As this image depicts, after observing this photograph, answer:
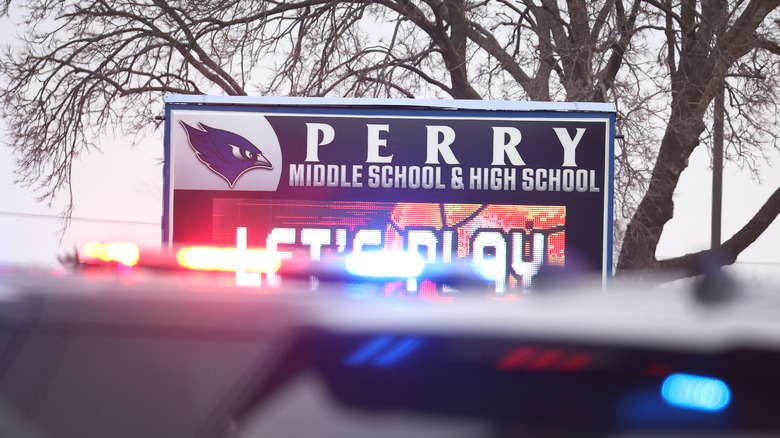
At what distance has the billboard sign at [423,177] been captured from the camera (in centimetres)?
725

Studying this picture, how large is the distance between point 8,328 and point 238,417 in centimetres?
59

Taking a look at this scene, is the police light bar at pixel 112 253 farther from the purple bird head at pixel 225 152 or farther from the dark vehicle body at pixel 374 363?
the purple bird head at pixel 225 152

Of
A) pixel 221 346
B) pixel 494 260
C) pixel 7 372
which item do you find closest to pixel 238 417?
pixel 221 346

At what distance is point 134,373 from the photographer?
1.87 m

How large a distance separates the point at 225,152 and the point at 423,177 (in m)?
1.66

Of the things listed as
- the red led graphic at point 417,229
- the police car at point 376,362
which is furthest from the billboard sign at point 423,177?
the police car at point 376,362

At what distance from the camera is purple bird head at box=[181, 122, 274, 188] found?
292 inches

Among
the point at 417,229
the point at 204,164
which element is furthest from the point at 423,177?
the point at 204,164

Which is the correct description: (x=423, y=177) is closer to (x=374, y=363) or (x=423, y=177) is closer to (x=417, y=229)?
(x=417, y=229)

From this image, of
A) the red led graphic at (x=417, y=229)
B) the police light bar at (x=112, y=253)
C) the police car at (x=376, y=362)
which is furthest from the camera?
the red led graphic at (x=417, y=229)

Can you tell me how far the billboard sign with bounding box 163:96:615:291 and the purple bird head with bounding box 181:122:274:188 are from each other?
18mm

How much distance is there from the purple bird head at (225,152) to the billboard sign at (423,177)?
18 mm

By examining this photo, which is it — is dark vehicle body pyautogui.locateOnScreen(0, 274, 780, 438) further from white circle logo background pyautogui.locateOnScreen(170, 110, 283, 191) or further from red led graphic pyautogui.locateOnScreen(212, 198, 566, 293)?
white circle logo background pyautogui.locateOnScreen(170, 110, 283, 191)

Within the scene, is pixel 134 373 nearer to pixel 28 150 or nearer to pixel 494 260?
pixel 494 260
